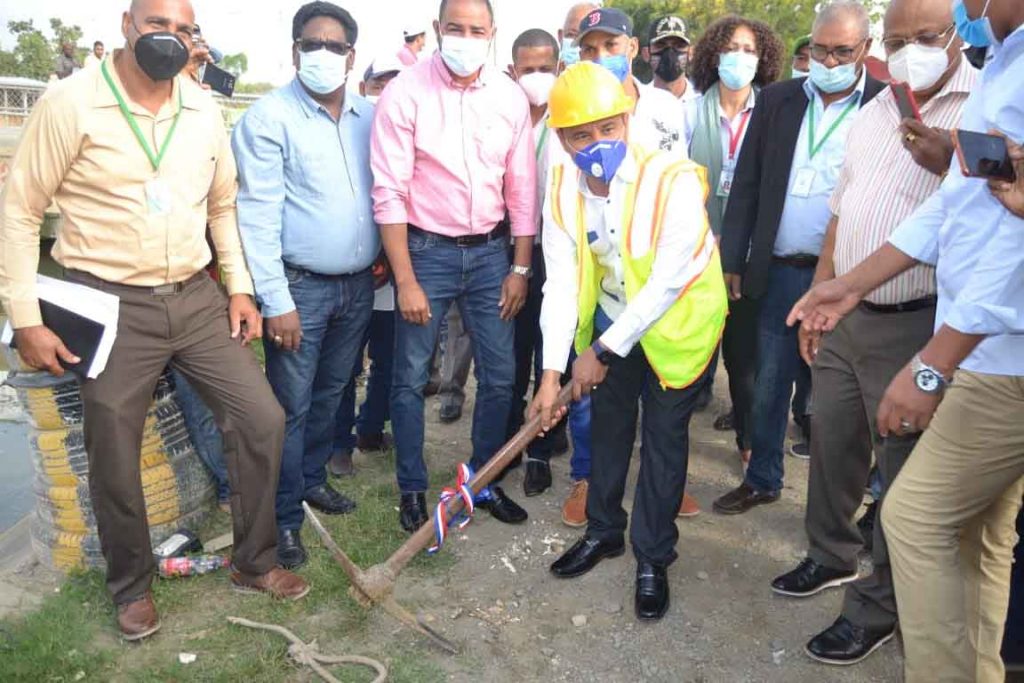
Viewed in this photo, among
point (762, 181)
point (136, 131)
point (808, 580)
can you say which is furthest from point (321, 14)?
point (808, 580)

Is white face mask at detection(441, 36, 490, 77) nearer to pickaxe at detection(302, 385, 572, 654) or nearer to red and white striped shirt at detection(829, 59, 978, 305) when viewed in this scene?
pickaxe at detection(302, 385, 572, 654)

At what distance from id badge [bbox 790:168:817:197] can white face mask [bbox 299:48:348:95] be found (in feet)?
6.67

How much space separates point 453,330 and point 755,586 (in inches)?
106

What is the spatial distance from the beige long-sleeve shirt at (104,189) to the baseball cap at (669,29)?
312 cm

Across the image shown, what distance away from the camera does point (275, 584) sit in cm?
338

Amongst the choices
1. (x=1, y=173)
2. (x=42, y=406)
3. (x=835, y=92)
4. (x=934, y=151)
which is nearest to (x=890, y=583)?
→ (x=934, y=151)

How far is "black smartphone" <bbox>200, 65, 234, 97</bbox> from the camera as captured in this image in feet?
13.2

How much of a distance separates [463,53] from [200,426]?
6.73ft

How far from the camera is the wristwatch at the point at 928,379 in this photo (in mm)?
2121

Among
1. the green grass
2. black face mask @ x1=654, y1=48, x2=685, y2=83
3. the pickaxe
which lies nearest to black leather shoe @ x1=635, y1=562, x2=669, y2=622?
the pickaxe

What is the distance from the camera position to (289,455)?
3.64m

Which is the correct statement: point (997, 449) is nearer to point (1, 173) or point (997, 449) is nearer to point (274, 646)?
point (274, 646)

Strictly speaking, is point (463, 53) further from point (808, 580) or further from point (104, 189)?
point (808, 580)

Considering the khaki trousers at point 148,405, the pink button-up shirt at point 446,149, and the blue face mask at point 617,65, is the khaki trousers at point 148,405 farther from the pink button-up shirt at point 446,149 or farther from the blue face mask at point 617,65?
the blue face mask at point 617,65
